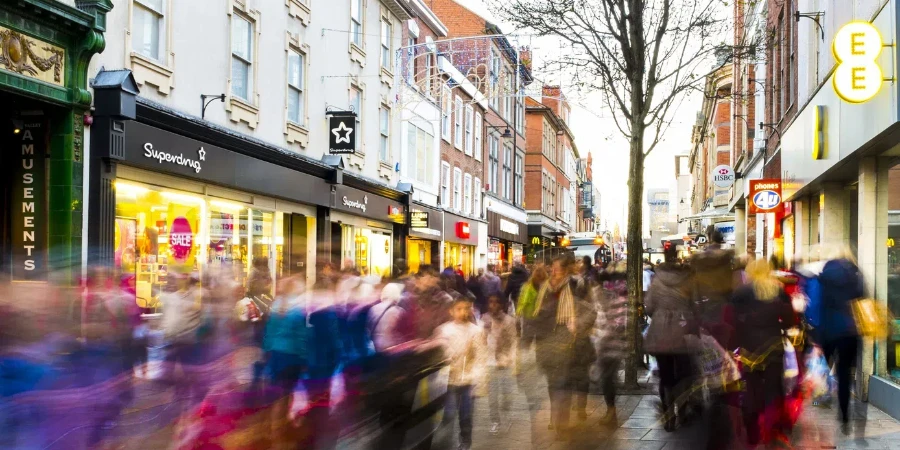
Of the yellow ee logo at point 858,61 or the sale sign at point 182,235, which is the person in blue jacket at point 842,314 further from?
the sale sign at point 182,235

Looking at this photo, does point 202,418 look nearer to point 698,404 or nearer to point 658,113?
point 698,404

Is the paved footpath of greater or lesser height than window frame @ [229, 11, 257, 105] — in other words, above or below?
below

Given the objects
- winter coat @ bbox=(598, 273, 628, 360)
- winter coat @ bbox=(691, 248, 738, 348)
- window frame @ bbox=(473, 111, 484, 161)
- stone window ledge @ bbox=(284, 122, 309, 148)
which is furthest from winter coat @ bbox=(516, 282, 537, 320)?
window frame @ bbox=(473, 111, 484, 161)

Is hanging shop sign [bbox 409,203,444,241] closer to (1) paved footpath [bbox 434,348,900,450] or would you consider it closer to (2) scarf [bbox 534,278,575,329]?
(1) paved footpath [bbox 434,348,900,450]

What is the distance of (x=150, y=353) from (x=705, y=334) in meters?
5.20

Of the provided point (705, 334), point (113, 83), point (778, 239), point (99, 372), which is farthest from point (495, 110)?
point (99, 372)

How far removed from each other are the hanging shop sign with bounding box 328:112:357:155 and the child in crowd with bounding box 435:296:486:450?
45.1 ft

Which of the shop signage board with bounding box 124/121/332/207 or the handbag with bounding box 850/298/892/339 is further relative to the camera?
the shop signage board with bounding box 124/121/332/207

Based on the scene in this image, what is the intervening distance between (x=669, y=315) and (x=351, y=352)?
3.33 meters

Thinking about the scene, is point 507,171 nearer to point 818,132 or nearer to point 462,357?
point 818,132

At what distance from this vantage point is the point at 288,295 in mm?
7852

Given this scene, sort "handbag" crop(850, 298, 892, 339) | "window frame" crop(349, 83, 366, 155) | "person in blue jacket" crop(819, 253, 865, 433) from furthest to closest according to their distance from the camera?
1. "window frame" crop(349, 83, 366, 155)
2. "handbag" crop(850, 298, 892, 339)
3. "person in blue jacket" crop(819, 253, 865, 433)

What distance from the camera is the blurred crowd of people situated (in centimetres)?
599

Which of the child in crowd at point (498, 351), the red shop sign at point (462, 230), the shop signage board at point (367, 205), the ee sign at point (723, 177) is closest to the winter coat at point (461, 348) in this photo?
the child in crowd at point (498, 351)
